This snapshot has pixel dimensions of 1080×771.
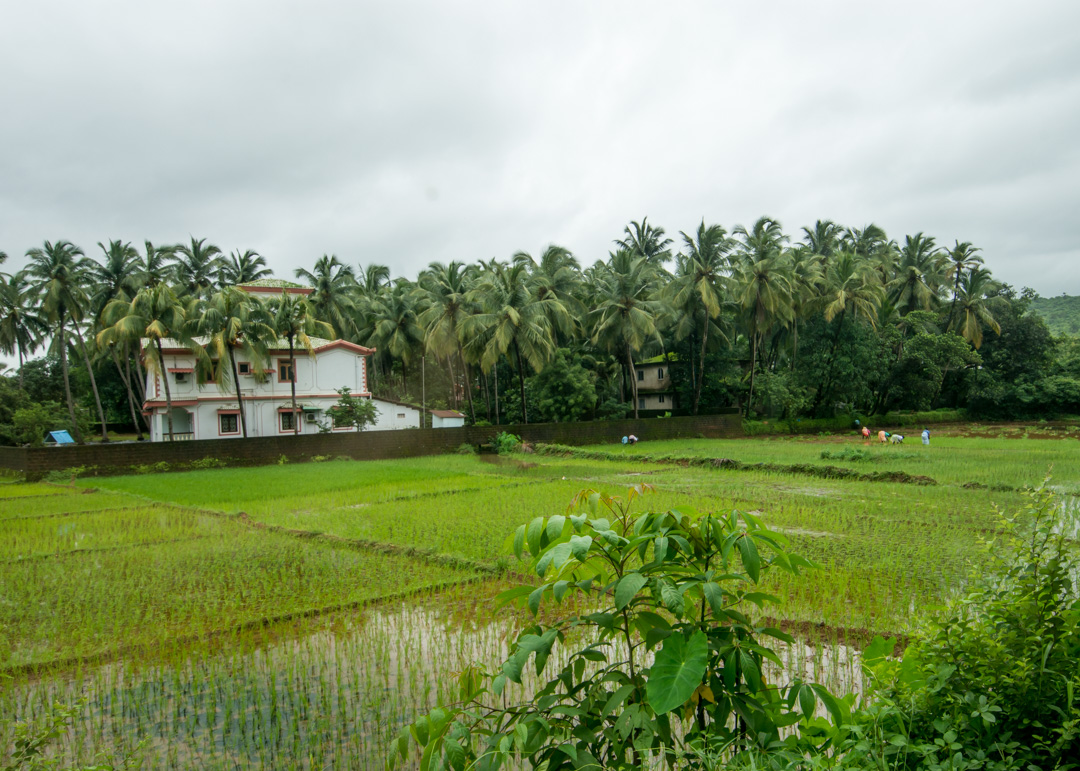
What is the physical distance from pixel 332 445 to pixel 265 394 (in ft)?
26.1

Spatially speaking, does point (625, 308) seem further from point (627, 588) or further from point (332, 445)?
point (627, 588)

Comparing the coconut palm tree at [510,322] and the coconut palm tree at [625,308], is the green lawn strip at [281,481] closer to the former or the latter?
the coconut palm tree at [510,322]

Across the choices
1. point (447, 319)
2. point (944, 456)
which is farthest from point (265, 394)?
point (944, 456)

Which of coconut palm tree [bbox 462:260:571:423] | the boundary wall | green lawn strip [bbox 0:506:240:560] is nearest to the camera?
green lawn strip [bbox 0:506:240:560]

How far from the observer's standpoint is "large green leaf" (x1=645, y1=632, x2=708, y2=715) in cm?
204

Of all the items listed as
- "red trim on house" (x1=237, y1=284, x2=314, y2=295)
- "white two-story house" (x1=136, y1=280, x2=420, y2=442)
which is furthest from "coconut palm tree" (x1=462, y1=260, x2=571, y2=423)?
"red trim on house" (x1=237, y1=284, x2=314, y2=295)

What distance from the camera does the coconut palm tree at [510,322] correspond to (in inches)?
1163

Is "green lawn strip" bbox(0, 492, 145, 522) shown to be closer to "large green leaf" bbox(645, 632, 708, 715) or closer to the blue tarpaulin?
"large green leaf" bbox(645, 632, 708, 715)

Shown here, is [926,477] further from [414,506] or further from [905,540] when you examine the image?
[414,506]

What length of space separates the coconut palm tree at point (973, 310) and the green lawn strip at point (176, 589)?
144 feet

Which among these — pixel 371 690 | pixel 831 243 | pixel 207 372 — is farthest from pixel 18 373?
pixel 831 243

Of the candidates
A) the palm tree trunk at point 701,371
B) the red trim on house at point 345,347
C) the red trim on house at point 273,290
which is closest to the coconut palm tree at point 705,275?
the palm tree trunk at point 701,371

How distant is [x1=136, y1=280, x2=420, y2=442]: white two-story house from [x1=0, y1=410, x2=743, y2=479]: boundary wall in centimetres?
481

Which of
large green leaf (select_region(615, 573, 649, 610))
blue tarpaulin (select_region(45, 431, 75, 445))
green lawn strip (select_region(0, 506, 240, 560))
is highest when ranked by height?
blue tarpaulin (select_region(45, 431, 75, 445))
